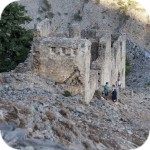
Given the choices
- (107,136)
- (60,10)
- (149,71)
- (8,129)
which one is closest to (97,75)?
(107,136)

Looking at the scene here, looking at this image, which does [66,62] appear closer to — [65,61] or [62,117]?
[65,61]

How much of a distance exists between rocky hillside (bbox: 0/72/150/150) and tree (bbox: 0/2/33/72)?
6.50m

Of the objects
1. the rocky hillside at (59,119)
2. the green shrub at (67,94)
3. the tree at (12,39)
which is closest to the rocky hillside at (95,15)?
the tree at (12,39)

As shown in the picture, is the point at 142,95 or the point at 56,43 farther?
the point at 142,95

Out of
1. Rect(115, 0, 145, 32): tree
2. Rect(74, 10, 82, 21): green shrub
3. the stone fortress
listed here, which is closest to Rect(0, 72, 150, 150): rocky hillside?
the stone fortress

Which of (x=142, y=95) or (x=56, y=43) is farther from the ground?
(x=56, y=43)

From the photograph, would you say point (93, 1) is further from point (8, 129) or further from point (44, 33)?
point (8, 129)

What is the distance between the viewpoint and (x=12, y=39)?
30.0 metres

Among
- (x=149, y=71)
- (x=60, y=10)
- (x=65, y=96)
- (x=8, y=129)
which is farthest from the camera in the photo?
(x=60, y=10)

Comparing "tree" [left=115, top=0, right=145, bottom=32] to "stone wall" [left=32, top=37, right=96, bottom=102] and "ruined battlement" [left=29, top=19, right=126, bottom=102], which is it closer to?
"ruined battlement" [left=29, top=19, right=126, bottom=102]

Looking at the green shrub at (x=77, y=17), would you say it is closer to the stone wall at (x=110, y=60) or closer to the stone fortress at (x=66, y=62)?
the stone wall at (x=110, y=60)

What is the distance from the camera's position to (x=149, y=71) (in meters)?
45.5

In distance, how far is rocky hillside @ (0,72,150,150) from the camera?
1505 cm

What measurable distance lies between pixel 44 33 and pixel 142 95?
862 centimetres
